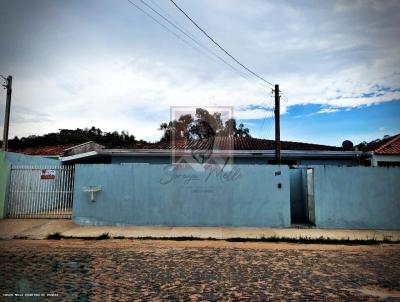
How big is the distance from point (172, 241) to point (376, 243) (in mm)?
6231

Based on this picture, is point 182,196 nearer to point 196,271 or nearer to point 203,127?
point 196,271

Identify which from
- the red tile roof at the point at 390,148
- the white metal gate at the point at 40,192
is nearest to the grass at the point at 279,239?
the white metal gate at the point at 40,192

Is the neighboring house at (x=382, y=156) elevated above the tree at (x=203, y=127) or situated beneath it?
situated beneath

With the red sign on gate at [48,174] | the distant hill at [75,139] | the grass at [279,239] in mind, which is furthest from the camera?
the distant hill at [75,139]

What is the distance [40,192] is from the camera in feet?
42.2

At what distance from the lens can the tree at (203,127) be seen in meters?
31.4

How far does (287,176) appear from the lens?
39.1 ft

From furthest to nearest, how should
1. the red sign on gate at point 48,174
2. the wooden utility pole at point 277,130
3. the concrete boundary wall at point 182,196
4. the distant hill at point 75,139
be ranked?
1. the distant hill at point 75,139
2. the wooden utility pole at point 277,130
3. the red sign on gate at point 48,174
4. the concrete boundary wall at point 182,196

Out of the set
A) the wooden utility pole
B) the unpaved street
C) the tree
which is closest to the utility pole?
the unpaved street

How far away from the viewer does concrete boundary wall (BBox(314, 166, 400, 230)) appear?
37.8 feet

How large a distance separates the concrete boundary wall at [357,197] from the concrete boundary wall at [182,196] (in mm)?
1305

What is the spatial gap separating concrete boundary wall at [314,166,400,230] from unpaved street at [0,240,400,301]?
7.42 feet

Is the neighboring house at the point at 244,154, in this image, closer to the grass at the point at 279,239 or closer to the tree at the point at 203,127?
the grass at the point at 279,239

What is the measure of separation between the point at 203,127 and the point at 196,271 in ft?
84.5
